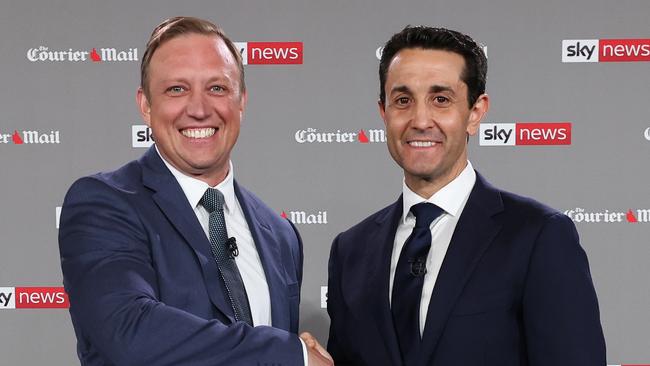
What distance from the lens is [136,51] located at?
421 cm

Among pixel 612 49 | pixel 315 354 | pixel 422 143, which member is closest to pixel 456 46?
pixel 422 143

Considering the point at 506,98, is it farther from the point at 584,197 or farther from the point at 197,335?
the point at 197,335

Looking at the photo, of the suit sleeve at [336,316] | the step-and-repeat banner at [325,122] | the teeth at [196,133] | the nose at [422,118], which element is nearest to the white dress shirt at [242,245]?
the teeth at [196,133]

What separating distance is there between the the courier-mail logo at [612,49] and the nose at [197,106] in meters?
2.59

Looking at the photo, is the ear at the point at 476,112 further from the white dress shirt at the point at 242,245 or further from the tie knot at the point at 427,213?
the white dress shirt at the point at 242,245

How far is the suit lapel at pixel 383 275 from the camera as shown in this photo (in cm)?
203

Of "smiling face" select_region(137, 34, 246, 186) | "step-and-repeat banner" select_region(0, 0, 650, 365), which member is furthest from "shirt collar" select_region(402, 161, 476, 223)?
"step-and-repeat banner" select_region(0, 0, 650, 365)

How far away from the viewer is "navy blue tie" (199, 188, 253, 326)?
208 cm

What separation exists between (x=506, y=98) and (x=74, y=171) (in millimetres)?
2340

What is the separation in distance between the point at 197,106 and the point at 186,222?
1.06 feet

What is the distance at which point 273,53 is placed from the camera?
4188 millimetres

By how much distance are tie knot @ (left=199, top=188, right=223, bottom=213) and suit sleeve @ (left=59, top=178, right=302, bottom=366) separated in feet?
0.76

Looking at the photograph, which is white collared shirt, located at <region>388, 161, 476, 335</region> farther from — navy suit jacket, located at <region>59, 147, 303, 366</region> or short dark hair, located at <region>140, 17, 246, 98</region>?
short dark hair, located at <region>140, 17, 246, 98</region>

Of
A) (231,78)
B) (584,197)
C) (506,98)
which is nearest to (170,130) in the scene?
(231,78)
